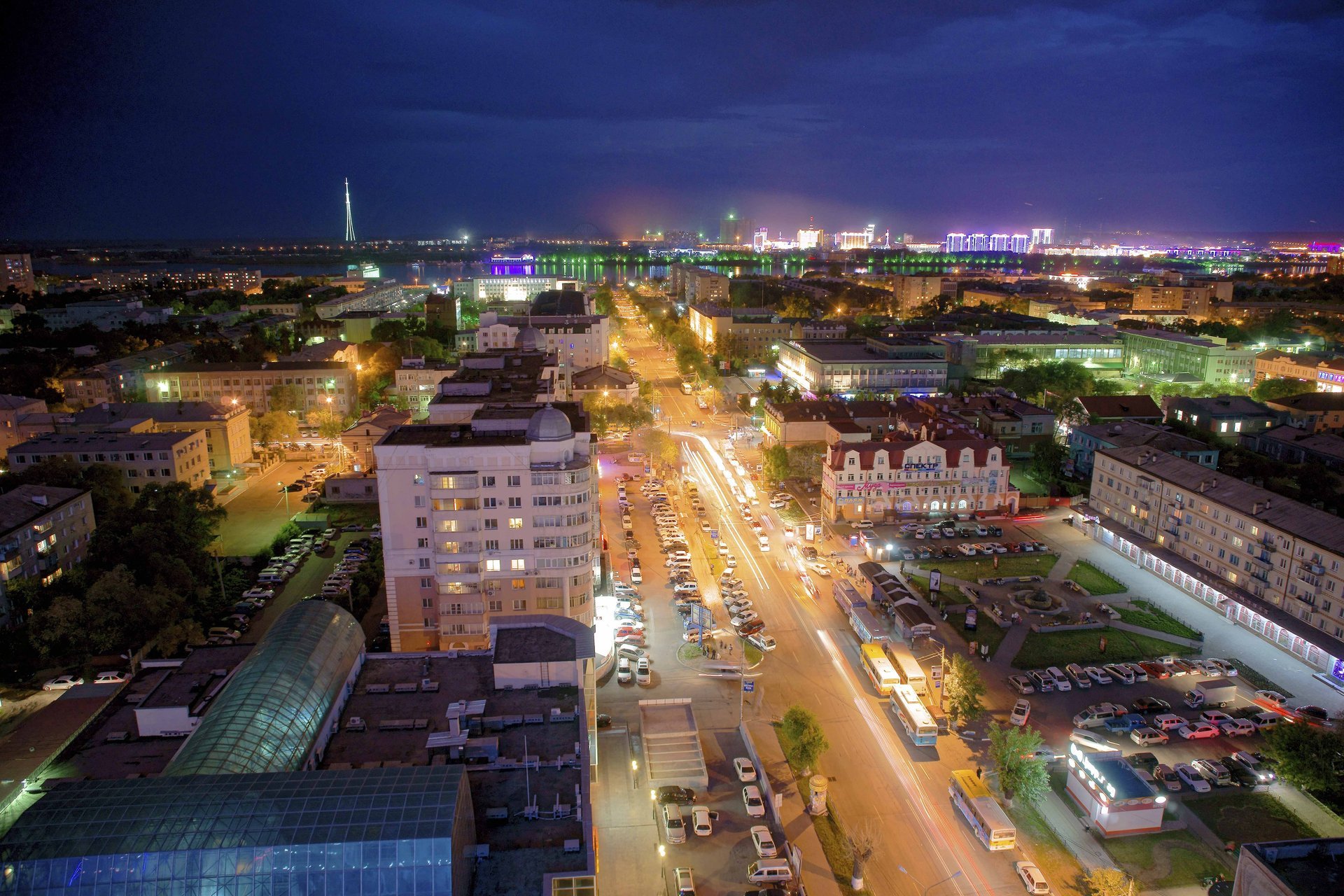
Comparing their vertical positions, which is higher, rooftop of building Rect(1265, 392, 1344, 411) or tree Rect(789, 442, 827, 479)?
rooftop of building Rect(1265, 392, 1344, 411)

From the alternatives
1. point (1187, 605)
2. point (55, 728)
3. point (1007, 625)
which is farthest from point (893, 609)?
point (55, 728)

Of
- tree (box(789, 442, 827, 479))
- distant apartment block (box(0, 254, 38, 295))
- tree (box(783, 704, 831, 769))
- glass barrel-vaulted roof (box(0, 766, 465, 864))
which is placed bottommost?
tree (box(783, 704, 831, 769))

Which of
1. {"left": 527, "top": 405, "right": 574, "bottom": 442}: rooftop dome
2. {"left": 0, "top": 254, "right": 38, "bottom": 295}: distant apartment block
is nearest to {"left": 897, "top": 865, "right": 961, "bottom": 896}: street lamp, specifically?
{"left": 527, "top": 405, "right": 574, "bottom": 442}: rooftop dome

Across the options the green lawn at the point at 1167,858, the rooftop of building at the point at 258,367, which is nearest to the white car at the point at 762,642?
the green lawn at the point at 1167,858

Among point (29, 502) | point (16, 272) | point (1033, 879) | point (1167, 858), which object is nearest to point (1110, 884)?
point (1033, 879)

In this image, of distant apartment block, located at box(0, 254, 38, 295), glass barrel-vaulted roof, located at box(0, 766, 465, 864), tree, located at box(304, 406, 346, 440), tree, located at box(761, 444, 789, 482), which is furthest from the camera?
distant apartment block, located at box(0, 254, 38, 295)

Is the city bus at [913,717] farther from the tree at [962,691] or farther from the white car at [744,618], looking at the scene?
the white car at [744,618]

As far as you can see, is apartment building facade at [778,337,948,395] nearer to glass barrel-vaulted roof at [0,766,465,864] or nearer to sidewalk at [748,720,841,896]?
sidewalk at [748,720,841,896]

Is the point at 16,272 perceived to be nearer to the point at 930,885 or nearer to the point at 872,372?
the point at 872,372
